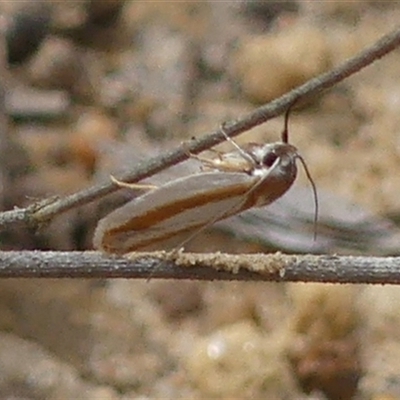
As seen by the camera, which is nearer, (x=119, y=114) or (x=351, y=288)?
(x=351, y=288)

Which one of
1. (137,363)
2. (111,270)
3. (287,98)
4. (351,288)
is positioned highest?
(287,98)

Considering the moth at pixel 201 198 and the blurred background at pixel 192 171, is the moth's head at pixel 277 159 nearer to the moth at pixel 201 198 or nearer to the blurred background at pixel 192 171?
the moth at pixel 201 198

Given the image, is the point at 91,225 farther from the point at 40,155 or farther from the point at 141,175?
the point at 141,175

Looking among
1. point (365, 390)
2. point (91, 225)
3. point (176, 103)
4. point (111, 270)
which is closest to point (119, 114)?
point (176, 103)

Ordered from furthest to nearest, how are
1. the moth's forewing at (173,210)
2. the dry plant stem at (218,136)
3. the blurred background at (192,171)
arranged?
the blurred background at (192,171) < the moth's forewing at (173,210) < the dry plant stem at (218,136)

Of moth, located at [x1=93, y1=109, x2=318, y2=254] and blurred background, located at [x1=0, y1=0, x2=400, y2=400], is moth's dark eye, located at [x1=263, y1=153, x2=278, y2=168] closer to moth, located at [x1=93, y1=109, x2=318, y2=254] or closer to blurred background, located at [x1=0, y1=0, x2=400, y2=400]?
moth, located at [x1=93, y1=109, x2=318, y2=254]

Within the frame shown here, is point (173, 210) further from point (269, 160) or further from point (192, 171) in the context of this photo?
point (192, 171)

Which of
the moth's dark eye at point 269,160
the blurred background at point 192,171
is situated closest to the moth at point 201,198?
the moth's dark eye at point 269,160
